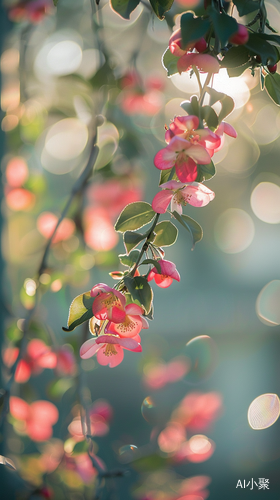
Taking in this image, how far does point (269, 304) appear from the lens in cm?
147

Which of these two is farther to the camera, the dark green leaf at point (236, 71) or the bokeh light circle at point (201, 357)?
the bokeh light circle at point (201, 357)

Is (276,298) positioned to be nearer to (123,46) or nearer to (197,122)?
(123,46)

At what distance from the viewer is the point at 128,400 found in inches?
57.6

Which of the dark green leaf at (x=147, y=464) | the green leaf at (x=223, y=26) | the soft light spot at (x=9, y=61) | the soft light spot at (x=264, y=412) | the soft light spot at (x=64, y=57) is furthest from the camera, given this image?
the soft light spot at (x=264, y=412)

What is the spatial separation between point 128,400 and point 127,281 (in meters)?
1.37

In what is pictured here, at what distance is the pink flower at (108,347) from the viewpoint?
0.26 metres

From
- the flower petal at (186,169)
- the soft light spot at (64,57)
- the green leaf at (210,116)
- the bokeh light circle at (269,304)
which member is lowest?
the flower petal at (186,169)

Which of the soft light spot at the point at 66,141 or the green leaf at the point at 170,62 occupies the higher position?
the soft light spot at the point at 66,141

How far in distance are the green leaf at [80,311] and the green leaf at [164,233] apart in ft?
0.23

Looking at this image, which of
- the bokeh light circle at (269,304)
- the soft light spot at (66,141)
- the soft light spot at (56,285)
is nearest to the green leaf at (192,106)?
the soft light spot at (56,285)

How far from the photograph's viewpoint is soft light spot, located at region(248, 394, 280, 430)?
4.32ft

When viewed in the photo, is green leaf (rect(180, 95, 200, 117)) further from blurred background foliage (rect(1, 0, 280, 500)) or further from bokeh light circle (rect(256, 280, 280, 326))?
bokeh light circle (rect(256, 280, 280, 326))

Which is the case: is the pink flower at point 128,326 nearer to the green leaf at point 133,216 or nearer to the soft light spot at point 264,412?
the green leaf at point 133,216

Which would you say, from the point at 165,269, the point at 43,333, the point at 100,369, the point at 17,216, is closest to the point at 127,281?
the point at 165,269
